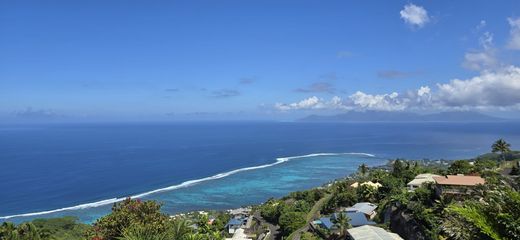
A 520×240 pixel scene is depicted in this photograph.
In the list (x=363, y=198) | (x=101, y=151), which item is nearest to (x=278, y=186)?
(x=363, y=198)

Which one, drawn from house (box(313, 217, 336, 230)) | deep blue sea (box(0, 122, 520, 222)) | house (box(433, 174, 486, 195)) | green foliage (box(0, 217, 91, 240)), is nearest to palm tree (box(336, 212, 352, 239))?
house (box(313, 217, 336, 230))

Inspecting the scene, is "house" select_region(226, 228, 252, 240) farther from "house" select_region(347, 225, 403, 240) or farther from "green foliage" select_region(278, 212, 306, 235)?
"house" select_region(347, 225, 403, 240)

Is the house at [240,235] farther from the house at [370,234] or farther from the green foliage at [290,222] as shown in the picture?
the house at [370,234]

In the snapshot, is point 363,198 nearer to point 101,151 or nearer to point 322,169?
point 322,169

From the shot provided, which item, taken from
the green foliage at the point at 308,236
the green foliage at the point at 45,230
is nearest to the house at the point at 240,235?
the green foliage at the point at 308,236

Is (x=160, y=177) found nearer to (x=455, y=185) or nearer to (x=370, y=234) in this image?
(x=370, y=234)

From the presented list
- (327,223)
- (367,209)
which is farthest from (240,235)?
(367,209)
